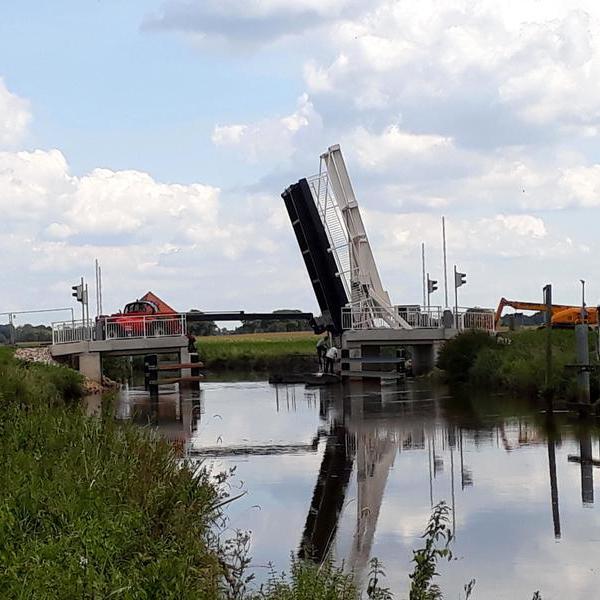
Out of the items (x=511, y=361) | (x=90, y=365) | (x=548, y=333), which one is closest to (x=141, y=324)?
(x=90, y=365)

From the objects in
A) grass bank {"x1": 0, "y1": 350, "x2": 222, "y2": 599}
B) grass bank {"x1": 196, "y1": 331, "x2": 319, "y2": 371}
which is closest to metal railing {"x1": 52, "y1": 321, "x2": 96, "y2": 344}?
grass bank {"x1": 196, "y1": 331, "x2": 319, "y2": 371}

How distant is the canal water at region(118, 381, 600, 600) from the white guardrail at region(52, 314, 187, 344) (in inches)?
462

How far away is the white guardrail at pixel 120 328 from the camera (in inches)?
1537

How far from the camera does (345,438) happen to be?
20.7m

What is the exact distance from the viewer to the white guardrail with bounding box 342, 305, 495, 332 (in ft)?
130

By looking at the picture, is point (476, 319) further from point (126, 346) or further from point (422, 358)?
point (126, 346)

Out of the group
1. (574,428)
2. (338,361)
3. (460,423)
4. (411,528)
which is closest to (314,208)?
(338,361)

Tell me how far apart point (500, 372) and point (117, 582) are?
2795 cm

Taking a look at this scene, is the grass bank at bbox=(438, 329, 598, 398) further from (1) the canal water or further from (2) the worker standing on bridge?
(2) the worker standing on bridge

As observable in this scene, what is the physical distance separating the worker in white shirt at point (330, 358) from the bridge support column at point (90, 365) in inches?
319

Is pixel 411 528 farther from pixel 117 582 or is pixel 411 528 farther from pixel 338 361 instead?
pixel 338 361

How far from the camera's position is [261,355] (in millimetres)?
59719

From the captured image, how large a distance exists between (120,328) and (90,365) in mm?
2121

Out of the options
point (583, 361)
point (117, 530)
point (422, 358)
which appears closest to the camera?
point (117, 530)
